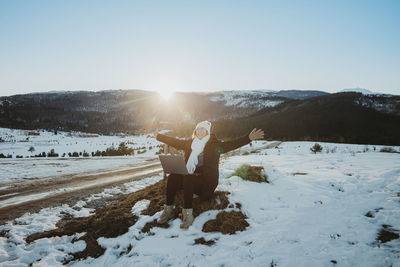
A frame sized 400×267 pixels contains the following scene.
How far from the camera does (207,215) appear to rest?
3693 millimetres

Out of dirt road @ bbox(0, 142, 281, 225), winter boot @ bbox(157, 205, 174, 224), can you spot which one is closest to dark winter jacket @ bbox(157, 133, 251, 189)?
winter boot @ bbox(157, 205, 174, 224)

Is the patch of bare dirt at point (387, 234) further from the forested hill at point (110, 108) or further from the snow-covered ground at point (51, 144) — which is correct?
the forested hill at point (110, 108)

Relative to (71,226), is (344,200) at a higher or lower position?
higher

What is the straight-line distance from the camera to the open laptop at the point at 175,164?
3.54 metres

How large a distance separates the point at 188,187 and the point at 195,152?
704mm

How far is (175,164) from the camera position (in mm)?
3633

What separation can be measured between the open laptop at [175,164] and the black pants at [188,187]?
12cm

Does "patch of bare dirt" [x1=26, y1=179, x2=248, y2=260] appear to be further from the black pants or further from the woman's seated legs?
the woman's seated legs

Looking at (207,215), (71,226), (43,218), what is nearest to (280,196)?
(207,215)

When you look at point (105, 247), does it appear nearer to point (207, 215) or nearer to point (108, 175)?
point (207, 215)

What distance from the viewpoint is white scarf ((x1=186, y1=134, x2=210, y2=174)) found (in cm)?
395

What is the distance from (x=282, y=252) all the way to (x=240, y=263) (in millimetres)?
532

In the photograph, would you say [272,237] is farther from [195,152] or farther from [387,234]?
[195,152]

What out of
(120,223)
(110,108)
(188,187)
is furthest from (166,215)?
(110,108)
